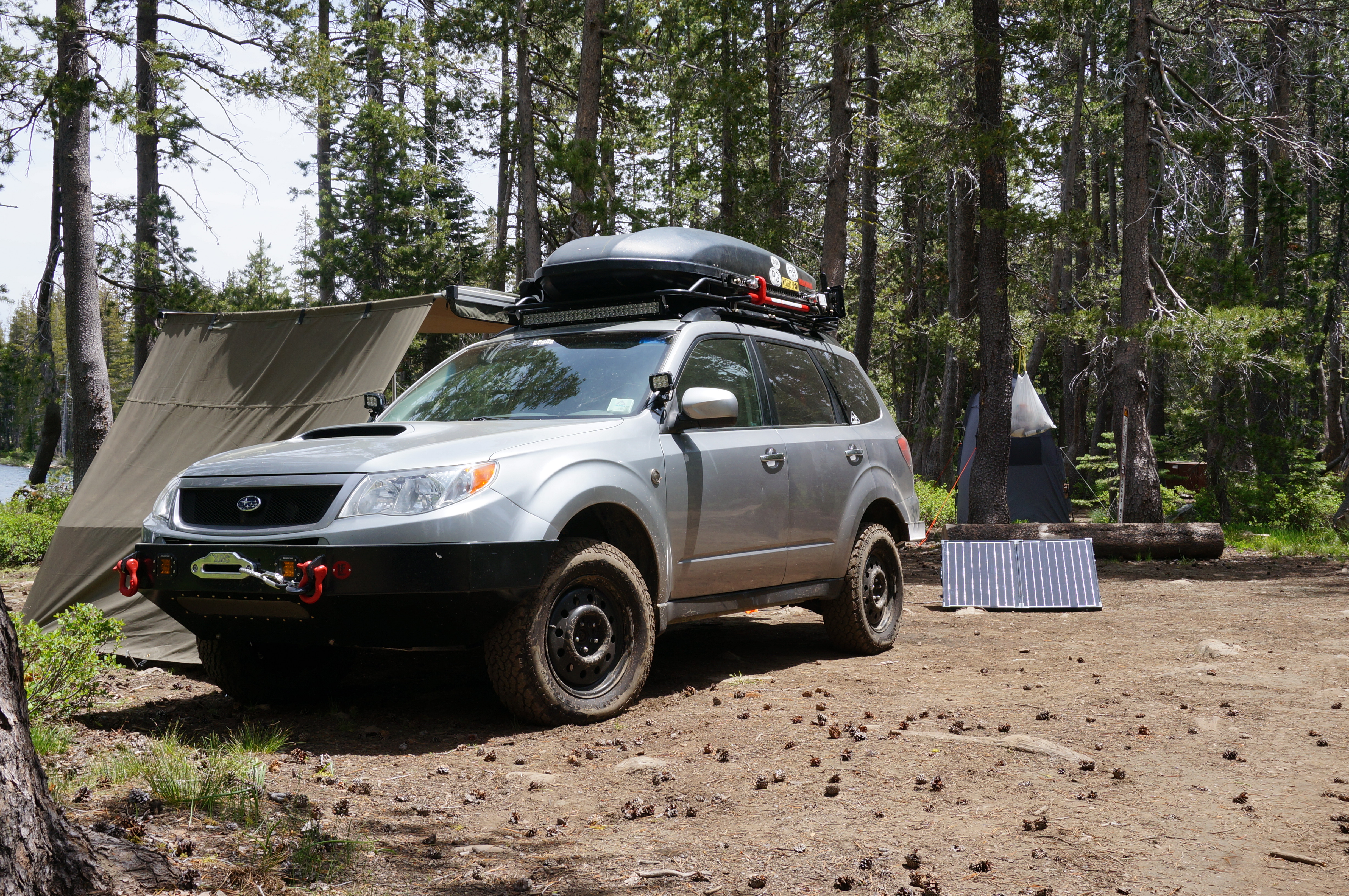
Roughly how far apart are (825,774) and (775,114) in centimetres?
1571

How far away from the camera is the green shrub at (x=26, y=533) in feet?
40.9

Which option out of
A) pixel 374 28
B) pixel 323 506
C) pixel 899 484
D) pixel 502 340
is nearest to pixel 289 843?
pixel 323 506

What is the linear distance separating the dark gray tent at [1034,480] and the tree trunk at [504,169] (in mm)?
9243

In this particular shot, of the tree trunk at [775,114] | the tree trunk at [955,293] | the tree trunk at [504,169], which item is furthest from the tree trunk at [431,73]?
the tree trunk at [955,293]

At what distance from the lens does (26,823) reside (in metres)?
2.36

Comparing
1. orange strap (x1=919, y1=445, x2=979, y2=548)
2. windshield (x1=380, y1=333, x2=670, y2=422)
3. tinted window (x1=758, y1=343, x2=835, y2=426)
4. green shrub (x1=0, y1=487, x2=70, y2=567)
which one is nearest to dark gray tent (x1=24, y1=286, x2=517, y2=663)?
windshield (x1=380, y1=333, x2=670, y2=422)

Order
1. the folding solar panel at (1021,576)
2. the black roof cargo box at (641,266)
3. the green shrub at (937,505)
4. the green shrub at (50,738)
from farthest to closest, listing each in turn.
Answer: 1. the green shrub at (937,505)
2. the folding solar panel at (1021,576)
3. the black roof cargo box at (641,266)
4. the green shrub at (50,738)

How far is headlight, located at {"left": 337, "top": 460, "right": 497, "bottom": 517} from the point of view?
177 inches

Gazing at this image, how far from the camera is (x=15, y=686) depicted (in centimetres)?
250

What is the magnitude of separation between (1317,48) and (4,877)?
2231cm

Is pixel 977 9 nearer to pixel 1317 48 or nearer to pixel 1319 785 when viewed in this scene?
pixel 1317 48

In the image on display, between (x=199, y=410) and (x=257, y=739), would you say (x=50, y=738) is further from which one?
(x=199, y=410)

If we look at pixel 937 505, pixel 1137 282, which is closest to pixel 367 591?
pixel 1137 282

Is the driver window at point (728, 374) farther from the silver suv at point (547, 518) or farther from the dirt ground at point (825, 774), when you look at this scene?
the dirt ground at point (825, 774)
